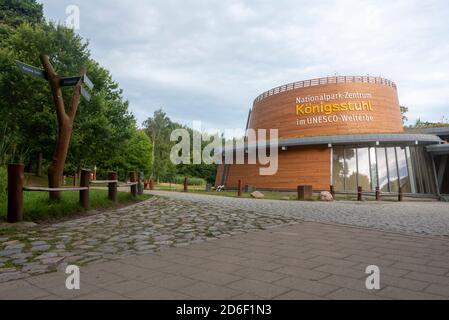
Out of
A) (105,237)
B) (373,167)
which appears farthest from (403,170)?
(105,237)

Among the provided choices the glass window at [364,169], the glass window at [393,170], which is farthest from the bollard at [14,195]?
the glass window at [393,170]

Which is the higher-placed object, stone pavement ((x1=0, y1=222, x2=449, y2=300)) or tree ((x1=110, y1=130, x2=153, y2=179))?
tree ((x1=110, y1=130, x2=153, y2=179))

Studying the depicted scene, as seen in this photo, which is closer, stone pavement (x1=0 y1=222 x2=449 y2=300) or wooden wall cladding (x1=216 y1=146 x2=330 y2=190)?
stone pavement (x1=0 y1=222 x2=449 y2=300)

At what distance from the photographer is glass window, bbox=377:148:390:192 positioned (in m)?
22.6

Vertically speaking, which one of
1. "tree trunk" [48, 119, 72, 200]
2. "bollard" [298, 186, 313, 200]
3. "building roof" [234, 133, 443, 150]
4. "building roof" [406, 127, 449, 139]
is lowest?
"bollard" [298, 186, 313, 200]

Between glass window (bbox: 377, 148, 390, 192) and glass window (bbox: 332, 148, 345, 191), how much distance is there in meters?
2.28

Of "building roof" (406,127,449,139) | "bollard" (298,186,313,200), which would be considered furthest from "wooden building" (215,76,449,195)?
"bollard" (298,186,313,200)

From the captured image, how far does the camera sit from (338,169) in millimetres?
23391

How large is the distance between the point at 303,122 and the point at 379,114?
569cm

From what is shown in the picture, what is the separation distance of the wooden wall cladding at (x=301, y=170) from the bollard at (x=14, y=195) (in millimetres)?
19527

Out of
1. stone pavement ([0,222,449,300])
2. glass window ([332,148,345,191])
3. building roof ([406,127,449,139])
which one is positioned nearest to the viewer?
stone pavement ([0,222,449,300])

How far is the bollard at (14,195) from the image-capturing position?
20.5ft

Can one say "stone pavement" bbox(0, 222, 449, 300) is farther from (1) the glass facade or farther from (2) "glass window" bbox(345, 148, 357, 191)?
(1) the glass facade
